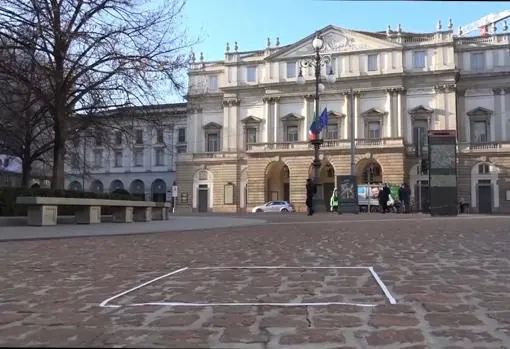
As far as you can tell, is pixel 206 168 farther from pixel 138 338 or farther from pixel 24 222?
pixel 138 338

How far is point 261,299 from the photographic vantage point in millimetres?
6125

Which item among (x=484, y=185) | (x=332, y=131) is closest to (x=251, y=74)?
(x=332, y=131)

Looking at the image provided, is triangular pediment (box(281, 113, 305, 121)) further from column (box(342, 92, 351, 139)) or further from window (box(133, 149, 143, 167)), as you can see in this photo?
window (box(133, 149, 143, 167))

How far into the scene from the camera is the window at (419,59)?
70.6m

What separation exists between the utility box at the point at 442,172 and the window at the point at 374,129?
4229 centimetres

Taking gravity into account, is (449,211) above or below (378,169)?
below

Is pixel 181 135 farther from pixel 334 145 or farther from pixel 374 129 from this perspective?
pixel 374 129

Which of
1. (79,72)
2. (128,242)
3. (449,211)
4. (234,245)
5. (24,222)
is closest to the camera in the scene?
(234,245)

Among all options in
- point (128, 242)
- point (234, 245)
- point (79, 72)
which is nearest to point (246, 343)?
point (234, 245)

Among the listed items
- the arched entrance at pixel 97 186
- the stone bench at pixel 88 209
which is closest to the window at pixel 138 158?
the arched entrance at pixel 97 186

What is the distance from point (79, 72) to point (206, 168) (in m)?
55.6

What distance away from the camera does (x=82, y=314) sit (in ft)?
17.8

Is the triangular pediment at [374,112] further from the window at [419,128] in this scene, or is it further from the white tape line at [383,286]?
the white tape line at [383,286]

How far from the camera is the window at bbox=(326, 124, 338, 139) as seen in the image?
73.7 meters
